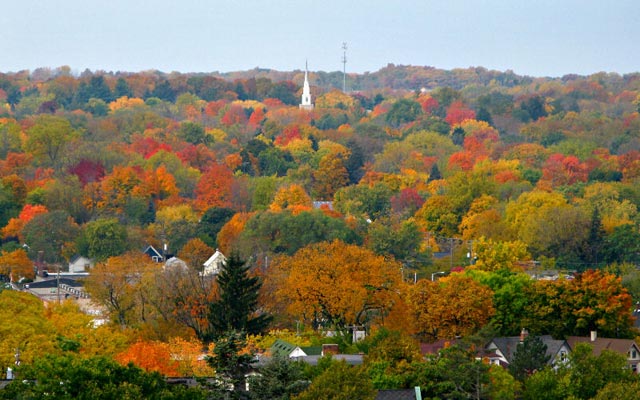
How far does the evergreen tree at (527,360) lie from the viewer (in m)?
50.5

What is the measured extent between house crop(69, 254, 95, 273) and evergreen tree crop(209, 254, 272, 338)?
3261cm

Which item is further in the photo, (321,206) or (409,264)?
(321,206)

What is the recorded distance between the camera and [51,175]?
115 m

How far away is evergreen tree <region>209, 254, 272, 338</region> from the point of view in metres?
57.1

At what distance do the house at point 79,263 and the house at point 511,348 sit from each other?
35417mm

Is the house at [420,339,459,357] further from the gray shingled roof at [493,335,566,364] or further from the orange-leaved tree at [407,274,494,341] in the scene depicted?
the gray shingled roof at [493,335,566,364]

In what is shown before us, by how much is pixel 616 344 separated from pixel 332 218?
3438 cm

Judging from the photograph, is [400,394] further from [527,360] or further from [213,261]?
[213,261]

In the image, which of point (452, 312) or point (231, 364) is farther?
point (452, 312)

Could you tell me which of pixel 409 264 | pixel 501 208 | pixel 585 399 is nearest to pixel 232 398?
pixel 585 399

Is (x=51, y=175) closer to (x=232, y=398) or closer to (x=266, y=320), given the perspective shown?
(x=266, y=320)

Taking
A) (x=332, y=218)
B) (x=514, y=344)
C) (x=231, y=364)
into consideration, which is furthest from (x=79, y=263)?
(x=231, y=364)

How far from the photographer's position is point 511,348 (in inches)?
2224

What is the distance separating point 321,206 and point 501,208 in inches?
476
